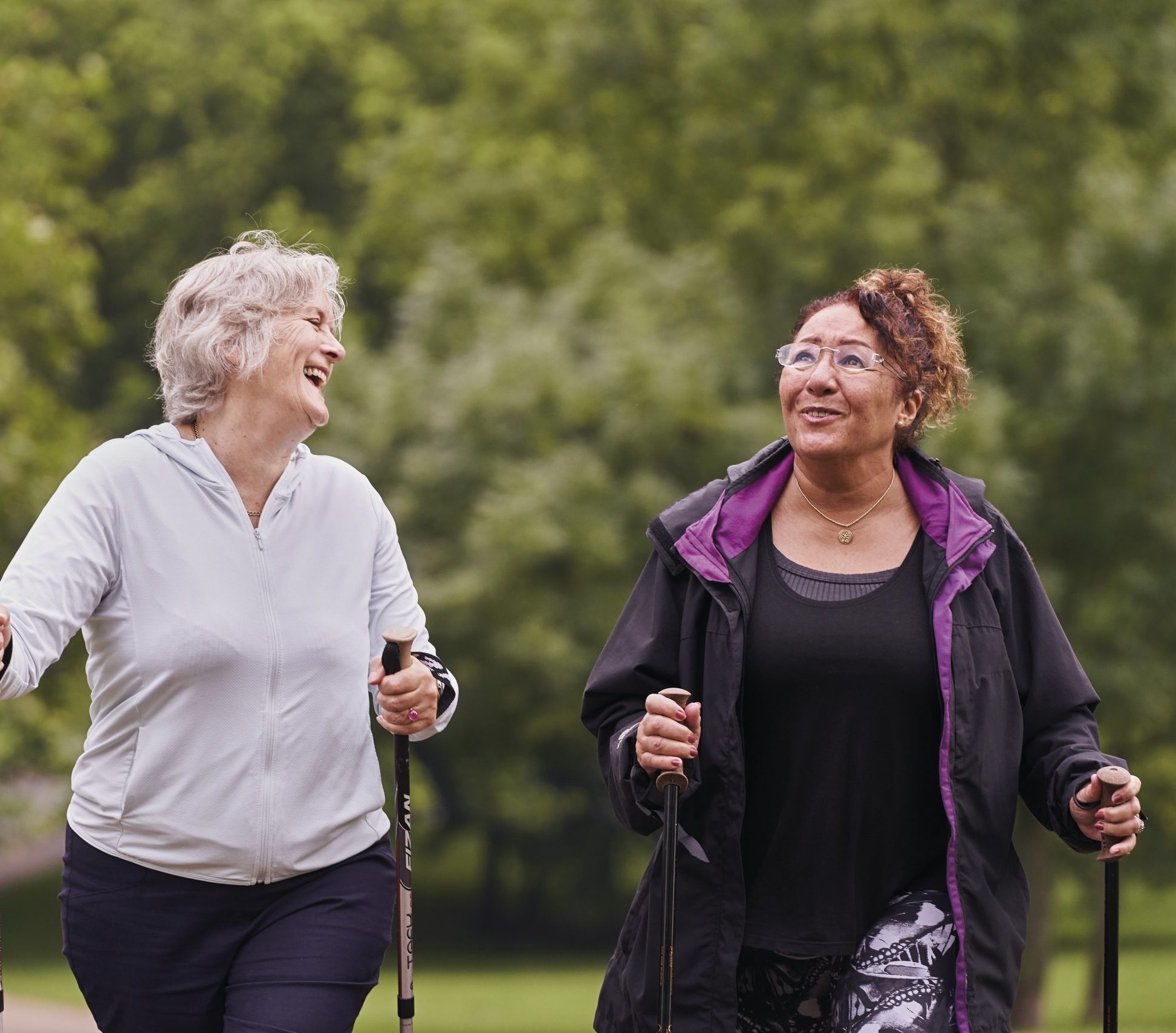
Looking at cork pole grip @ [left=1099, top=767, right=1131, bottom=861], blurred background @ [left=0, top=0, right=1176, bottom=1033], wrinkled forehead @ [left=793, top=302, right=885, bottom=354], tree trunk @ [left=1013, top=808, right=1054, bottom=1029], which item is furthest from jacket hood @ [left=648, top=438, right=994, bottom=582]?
tree trunk @ [left=1013, top=808, right=1054, bottom=1029]

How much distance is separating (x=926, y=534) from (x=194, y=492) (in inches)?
59.3

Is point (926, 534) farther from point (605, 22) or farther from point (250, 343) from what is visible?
point (605, 22)

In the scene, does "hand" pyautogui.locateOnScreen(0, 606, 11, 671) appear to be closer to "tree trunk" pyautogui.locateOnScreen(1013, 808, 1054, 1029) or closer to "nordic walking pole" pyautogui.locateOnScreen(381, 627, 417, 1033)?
"nordic walking pole" pyautogui.locateOnScreen(381, 627, 417, 1033)

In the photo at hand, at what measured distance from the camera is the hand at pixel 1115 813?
352 cm

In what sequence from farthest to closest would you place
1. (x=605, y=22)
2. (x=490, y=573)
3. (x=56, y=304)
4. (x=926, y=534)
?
(x=605, y=22)
(x=56, y=304)
(x=490, y=573)
(x=926, y=534)

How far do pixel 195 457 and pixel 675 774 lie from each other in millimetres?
1147

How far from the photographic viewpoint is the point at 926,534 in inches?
149

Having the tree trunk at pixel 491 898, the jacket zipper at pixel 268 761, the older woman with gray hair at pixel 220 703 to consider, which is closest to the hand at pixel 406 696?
the older woman with gray hair at pixel 220 703

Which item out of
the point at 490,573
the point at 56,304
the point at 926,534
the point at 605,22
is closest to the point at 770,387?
the point at 490,573

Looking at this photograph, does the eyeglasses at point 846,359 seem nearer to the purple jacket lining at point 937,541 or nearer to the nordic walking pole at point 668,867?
the purple jacket lining at point 937,541

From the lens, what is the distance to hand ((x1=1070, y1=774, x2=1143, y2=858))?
138 inches

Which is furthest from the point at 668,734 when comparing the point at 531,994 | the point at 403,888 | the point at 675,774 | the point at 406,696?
the point at 531,994

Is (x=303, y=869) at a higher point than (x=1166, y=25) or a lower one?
lower

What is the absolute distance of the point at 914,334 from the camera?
3.91 m
